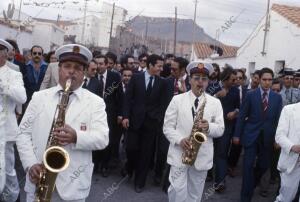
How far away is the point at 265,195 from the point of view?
8148 mm

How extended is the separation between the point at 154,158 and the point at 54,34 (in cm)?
3334

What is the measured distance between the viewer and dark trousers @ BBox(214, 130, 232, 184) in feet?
26.0

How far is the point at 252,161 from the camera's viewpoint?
Answer: 7000 millimetres

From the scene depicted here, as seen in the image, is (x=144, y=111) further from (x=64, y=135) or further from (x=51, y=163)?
(x=51, y=163)

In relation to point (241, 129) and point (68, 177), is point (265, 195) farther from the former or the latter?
point (68, 177)

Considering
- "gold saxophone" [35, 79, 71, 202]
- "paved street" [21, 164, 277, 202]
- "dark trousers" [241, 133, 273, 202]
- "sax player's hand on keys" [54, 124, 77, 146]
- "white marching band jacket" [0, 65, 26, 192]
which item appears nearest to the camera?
"gold saxophone" [35, 79, 71, 202]

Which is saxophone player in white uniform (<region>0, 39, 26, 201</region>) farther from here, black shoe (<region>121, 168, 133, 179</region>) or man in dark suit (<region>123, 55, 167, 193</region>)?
black shoe (<region>121, 168, 133, 179</region>)

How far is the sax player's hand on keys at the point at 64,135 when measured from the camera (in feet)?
11.5

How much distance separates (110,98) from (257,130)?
8.89 feet

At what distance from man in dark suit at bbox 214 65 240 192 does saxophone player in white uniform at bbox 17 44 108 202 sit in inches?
174

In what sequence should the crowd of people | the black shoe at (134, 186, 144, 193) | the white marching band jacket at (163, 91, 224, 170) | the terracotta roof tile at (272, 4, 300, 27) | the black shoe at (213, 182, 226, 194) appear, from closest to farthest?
the crowd of people, the white marching band jacket at (163, 91, 224, 170), the black shoe at (134, 186, 144, 193), the black shoe at (213, 182, 226, 194), the terracotta roof tile at (272, 4, 300, 27)

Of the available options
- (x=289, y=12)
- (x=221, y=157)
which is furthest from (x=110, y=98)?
(x=289, y=12)

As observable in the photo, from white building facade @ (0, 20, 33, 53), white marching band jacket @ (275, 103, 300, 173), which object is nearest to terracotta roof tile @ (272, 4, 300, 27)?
white building facade @ (0, 20, 33, 53)

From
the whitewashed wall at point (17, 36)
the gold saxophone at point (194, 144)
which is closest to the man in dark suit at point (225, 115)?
the gold saxophone at point (194, 144)
